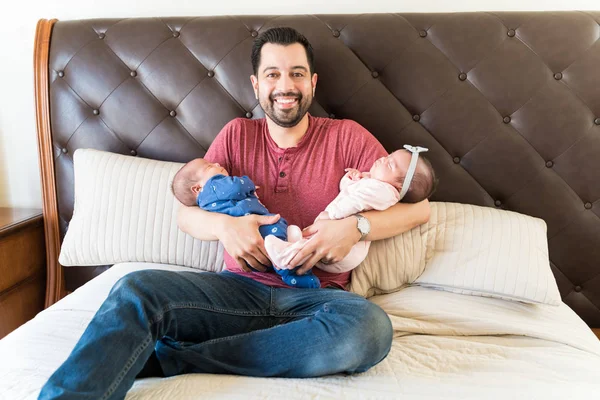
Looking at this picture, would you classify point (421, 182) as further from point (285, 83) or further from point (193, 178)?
point (193, 178)

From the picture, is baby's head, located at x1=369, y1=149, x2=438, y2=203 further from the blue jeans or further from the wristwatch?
the blue jeans

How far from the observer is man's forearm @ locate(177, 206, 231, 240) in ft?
4.86

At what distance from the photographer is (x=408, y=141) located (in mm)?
1835

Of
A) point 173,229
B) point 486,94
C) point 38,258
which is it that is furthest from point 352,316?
point 38,258

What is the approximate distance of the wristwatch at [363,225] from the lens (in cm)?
145

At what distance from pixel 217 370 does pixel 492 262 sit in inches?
39.0

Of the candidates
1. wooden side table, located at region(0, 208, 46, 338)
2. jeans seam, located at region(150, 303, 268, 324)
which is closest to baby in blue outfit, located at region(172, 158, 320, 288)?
jeans seam, located at region(150, 303, 268, 324)

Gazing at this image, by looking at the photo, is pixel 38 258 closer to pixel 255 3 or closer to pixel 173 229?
pixel 173 229

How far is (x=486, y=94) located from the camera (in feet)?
5.83

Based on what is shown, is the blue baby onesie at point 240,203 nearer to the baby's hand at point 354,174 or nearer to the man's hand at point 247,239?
the man's hand at point 247,239

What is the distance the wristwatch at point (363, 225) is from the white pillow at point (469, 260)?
0.15 metres

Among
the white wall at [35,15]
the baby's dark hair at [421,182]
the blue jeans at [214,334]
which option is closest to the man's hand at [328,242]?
the blue jeans at [214,334]

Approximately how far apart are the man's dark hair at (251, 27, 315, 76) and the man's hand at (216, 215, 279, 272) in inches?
25.1

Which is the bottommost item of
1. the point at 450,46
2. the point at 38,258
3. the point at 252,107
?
the point at 38,258
